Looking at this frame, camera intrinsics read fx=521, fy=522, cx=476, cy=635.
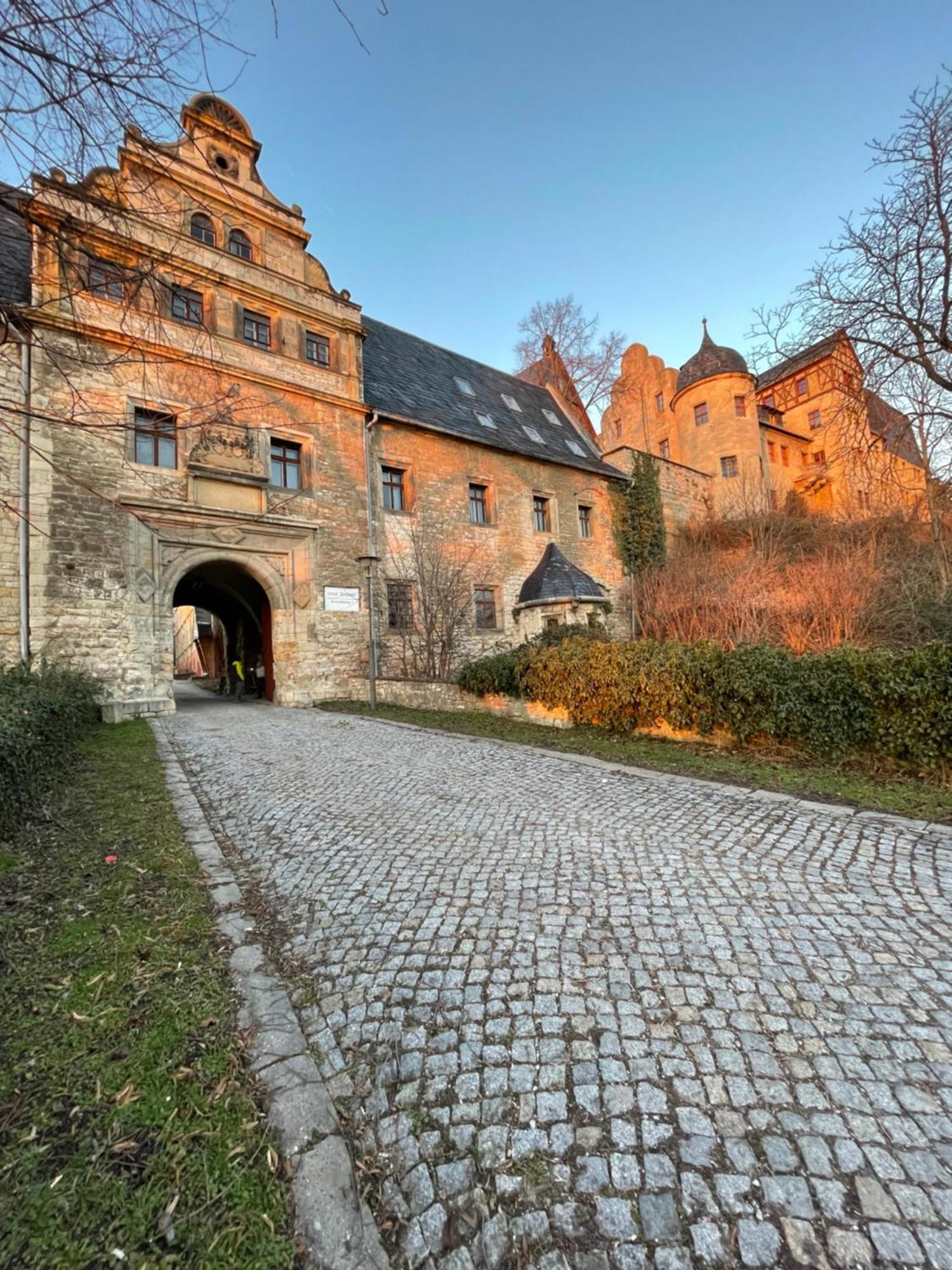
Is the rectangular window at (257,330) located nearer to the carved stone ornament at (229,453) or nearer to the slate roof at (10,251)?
the carved stone ornament at (229,453)

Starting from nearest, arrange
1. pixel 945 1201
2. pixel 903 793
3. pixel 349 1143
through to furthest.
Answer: pixel 945 1201 → pixel 349 1143 → pixel 903 793

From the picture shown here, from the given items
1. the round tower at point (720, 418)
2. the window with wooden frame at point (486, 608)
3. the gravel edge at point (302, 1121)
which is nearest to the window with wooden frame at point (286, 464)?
the window with wooden frame at point (486, 608)

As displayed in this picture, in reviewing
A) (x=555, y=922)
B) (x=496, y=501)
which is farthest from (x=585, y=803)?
(x=496, y=501)

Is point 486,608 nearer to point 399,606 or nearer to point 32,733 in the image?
point 399,606

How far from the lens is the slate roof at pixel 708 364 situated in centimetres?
2683

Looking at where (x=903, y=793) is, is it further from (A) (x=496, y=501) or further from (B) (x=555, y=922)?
(A) (x=496, y=501)

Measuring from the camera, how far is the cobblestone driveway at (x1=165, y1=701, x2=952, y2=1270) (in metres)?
1.30

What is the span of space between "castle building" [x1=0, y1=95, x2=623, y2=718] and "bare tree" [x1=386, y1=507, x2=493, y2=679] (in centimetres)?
7

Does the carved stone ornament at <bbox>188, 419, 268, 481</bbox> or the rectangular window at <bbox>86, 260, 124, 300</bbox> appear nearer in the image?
the rectangular window at <bbox>86, 260, 124, 300</bbox>

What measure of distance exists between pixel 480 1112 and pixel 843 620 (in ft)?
36.9

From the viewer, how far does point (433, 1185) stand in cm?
141

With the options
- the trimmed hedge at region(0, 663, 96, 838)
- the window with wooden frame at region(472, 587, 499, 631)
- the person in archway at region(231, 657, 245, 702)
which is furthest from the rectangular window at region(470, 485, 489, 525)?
the trimmed hedge at region(0, 663, 96, 838)

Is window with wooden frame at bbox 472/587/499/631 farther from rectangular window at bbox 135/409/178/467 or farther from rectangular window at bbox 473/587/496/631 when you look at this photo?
rectangular window at bbox 135/409/178/467

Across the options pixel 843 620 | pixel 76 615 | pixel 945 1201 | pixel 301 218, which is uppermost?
pixel 301 218
